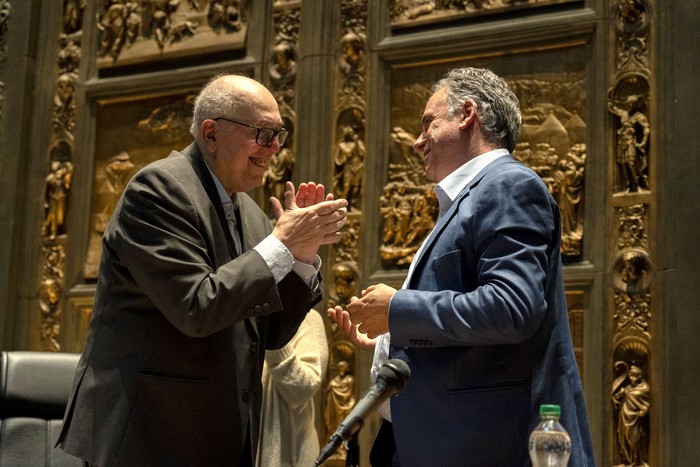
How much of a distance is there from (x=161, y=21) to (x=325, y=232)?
4950mm

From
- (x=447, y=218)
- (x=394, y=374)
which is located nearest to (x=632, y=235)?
(x=447, y=218)

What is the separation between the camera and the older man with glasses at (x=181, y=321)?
307 centimetres

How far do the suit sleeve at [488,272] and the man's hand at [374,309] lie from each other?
0.18 ft

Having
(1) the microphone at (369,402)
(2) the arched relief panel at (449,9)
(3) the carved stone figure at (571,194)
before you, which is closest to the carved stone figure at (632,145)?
(3) the carved stone figure at (571,194)

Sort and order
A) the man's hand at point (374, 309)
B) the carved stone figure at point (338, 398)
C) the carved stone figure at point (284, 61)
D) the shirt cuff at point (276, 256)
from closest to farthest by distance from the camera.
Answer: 1. the man's hand at point (374, 309)
2. the shirt cuff at point (276, 256)
3. the carved stone figure at point (338, 398)
4. the carved stone figure at point (284, 61)

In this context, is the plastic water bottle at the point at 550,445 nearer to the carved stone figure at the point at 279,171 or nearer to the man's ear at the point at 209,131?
the man's ear at the point at 209,131

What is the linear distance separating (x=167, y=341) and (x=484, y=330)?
1001 mm

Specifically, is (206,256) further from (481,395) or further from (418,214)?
(418,214)

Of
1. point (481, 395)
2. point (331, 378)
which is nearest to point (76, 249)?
point (331, 378)

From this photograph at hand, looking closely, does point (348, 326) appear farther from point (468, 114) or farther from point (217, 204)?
point (468, 114)

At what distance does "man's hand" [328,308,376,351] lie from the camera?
3266 mm

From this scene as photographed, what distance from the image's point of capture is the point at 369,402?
2318mm

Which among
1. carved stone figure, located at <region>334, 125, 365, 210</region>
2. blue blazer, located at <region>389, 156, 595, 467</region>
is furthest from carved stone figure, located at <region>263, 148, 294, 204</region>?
blue blazer, located at <region>389, 156, 595, 467</region>

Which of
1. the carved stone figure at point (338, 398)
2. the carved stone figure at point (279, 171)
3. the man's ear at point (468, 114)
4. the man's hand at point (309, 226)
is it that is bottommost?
the carved stone figure at point (338, 398)
